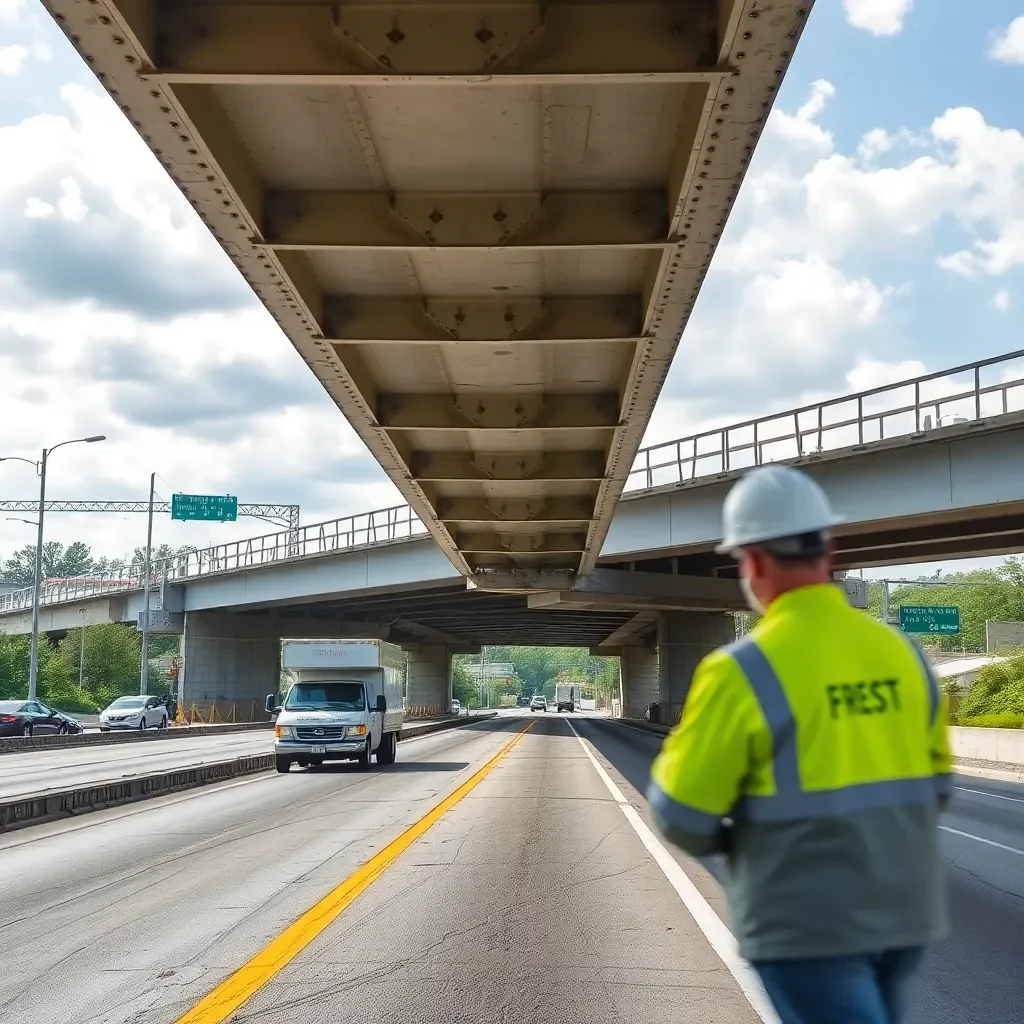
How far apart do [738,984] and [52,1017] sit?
373 centimetres

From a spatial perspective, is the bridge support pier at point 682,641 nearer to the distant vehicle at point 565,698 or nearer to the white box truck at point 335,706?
the white box truck at point 335,706

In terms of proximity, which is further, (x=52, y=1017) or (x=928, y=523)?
(x=928, y=523)

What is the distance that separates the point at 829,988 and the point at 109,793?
668 inches

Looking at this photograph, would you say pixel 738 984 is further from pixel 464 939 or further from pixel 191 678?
pixel 191 678

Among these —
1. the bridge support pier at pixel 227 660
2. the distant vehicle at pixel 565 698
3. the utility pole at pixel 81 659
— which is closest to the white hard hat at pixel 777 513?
the bridge support pier at pixel 227 660

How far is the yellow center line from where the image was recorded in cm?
608

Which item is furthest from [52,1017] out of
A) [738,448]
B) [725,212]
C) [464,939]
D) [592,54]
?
→ [738,448]

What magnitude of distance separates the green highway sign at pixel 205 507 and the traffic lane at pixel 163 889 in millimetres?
47876

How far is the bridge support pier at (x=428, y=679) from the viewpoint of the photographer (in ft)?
325

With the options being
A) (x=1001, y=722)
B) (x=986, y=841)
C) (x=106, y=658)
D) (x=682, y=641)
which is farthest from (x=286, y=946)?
(x=106, y=658)

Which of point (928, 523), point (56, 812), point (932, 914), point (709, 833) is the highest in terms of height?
point (928, 523)

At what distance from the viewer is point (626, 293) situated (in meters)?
14.7

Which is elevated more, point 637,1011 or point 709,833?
point 709,833

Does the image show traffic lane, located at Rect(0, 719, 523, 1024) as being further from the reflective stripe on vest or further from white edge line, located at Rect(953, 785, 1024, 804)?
white edge line, located at Rect(953, 785, 1024, 804)
